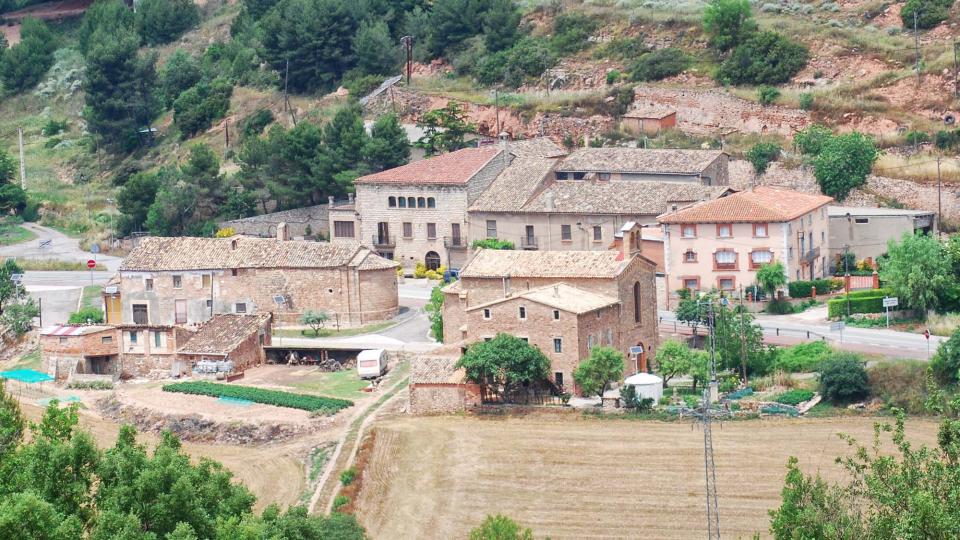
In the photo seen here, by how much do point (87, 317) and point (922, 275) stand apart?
117 ft

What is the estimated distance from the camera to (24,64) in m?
140

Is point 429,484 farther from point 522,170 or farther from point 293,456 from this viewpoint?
point 522,170

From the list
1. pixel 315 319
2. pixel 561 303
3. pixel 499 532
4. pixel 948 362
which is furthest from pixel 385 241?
pixel 499 532

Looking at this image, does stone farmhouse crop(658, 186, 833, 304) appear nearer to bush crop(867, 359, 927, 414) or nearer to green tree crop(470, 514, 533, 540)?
bush crop(867, 359, 927, 414)

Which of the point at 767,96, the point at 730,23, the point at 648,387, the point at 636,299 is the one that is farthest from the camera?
the point at 730,23

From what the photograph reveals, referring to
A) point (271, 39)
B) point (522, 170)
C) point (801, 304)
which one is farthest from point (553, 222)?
point (271, 39)

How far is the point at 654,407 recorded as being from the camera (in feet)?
229

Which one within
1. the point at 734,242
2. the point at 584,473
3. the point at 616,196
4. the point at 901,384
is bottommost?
the point at 584,473

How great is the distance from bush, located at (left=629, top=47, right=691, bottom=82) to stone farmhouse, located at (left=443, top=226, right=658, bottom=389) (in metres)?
26.7

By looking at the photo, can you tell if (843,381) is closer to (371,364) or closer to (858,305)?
(858,305)

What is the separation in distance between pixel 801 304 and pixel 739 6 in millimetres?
28159

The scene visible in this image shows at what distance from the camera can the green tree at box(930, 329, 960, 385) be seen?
68000 mm

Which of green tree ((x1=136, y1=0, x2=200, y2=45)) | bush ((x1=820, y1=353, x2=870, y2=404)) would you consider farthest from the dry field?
green tree ((x1=136, y1=0, x2=200, y2=45))

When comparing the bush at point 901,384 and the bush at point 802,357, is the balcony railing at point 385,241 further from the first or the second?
the bush at point 901,384
